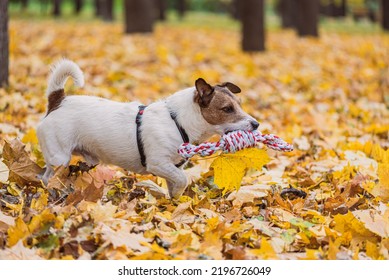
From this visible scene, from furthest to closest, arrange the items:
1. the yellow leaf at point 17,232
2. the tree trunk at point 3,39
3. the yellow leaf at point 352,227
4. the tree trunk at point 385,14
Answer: the tree trunk at point 385,14 → the tree trunk at point 3,39 → the yellow leaf at point 352,227 → the yellow leaf at point 17,232

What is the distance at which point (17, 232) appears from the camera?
3.26 metres

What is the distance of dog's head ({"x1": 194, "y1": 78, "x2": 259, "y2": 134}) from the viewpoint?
4.13 meters

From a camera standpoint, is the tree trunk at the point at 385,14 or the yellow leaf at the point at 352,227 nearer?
the yellow leaf at the point at 352,227

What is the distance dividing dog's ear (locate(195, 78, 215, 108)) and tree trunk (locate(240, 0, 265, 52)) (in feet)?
32.7

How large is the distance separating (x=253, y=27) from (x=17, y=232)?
37.2 feet

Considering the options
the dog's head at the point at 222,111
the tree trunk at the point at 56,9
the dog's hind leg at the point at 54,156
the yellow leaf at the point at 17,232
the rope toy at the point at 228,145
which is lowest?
the tree trunk at the point at 56,9

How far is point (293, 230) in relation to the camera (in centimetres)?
367

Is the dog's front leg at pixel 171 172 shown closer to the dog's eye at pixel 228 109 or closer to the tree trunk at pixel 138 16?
the dog's eye at pixel 228 109

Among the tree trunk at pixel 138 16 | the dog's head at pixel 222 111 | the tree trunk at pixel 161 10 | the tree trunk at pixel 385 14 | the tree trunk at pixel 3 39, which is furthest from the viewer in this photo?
the tree trunk at pixel 161 10

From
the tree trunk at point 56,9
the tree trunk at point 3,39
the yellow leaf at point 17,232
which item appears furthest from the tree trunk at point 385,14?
the yellow leaf at point 17,232

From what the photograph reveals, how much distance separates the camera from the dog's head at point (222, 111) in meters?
4.13
